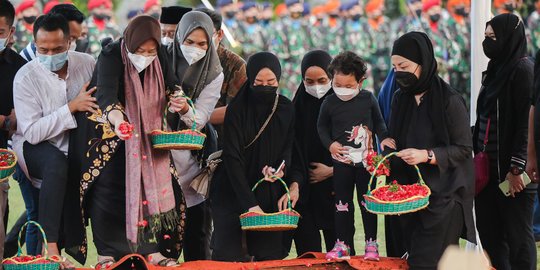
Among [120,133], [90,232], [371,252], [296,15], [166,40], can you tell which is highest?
[296,15]

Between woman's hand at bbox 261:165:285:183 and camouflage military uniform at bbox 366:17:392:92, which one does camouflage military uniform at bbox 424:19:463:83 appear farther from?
woman's hand at bbox 261:165:285:183

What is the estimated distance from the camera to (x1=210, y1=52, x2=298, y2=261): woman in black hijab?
678 cm

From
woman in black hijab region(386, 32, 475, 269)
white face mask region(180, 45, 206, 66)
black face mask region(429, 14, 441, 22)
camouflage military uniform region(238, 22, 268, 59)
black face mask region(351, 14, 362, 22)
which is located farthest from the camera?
black face mask region(351, 14, 362, 22)

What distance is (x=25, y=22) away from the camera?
47.5ft

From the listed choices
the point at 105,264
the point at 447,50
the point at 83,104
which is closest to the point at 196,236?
the point at 105,264

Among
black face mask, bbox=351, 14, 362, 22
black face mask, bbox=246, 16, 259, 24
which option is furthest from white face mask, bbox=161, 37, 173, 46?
black face mask, bbox=351, 14, 362, 22

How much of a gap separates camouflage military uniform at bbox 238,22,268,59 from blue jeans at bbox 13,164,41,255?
973cm

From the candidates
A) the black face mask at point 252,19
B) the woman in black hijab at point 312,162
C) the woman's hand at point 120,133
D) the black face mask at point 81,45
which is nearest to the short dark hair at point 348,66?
the woman in black hijab at point 312,162

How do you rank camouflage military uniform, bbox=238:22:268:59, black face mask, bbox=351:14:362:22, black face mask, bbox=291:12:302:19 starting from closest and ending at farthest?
1. camouflage military uniform, bbox=238:22:268:59
2. black face mask, bbox=291:12:302:19
3. black face mask, bbox=351:14:362:22

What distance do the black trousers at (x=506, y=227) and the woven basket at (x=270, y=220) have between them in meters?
1.25

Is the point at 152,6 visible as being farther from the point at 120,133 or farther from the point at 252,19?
the point at 120,133

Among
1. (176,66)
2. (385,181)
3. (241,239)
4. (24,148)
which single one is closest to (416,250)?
(385,181)

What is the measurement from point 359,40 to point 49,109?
11.3 m

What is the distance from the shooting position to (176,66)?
685 centimetres
